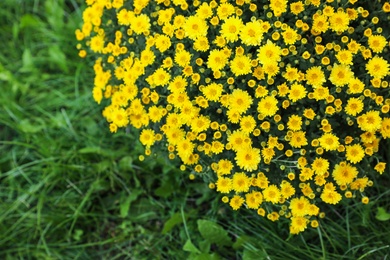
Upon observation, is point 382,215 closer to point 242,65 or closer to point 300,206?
point 300,206

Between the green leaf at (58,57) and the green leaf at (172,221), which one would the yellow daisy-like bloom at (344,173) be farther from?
the green leaf at (58,57)

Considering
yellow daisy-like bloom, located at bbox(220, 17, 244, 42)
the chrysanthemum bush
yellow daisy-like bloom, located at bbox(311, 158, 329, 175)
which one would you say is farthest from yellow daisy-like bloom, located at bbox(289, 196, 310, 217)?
yellow daisy-like bloom, located at bbox(220, 17, 244, 42)

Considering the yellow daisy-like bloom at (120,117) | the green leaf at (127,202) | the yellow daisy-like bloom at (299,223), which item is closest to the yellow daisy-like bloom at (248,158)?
the yellow daisy-like bloom at (299,223)

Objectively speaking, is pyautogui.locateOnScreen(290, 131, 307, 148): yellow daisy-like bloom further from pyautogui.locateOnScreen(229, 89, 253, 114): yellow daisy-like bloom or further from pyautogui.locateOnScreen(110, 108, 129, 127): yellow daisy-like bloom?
pyautogui.locateOnScreen(110, 108, 129, 127): yellow daisy-like bloom

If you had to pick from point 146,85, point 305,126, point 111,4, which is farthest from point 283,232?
point 111,4

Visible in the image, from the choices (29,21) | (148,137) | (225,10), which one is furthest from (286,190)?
(29,21)

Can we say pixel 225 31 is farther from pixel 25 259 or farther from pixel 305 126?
pixel 25 259
